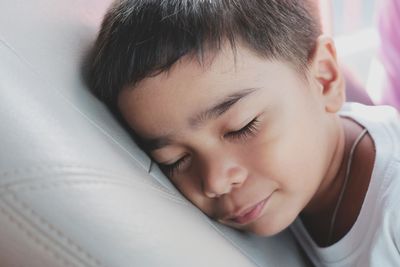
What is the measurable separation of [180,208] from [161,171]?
0.31 ft

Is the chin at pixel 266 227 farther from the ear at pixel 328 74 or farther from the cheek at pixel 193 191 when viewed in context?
the ear at pixel 328 74

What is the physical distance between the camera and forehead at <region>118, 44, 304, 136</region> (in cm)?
69

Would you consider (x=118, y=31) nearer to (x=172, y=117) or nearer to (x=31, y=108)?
(x=172, y=117)

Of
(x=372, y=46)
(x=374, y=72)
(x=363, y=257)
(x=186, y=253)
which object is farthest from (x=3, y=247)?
(x=372, y=46)

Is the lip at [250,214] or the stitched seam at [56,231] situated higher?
the stitched seam at [56,231]

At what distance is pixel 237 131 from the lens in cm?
72

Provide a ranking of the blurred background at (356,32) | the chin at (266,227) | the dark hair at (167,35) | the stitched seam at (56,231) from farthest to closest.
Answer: the blurred background at (356,32), the chin at (266,227), the dark hair at (167,35), the stitched seam at (56,231)

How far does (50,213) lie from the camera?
1.69 ft

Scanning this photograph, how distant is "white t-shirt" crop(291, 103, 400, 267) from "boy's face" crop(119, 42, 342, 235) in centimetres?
9

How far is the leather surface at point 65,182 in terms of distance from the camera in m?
0.51

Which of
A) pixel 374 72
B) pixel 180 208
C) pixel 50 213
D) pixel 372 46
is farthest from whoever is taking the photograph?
pixel 372 46

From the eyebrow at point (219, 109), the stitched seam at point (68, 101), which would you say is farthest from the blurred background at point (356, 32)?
the stitched seam at point (68, 101)

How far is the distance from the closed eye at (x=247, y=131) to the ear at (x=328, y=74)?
0.15 metres

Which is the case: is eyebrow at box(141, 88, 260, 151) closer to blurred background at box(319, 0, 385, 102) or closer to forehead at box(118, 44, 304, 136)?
forehead at box(118, 44, 304, 136)
